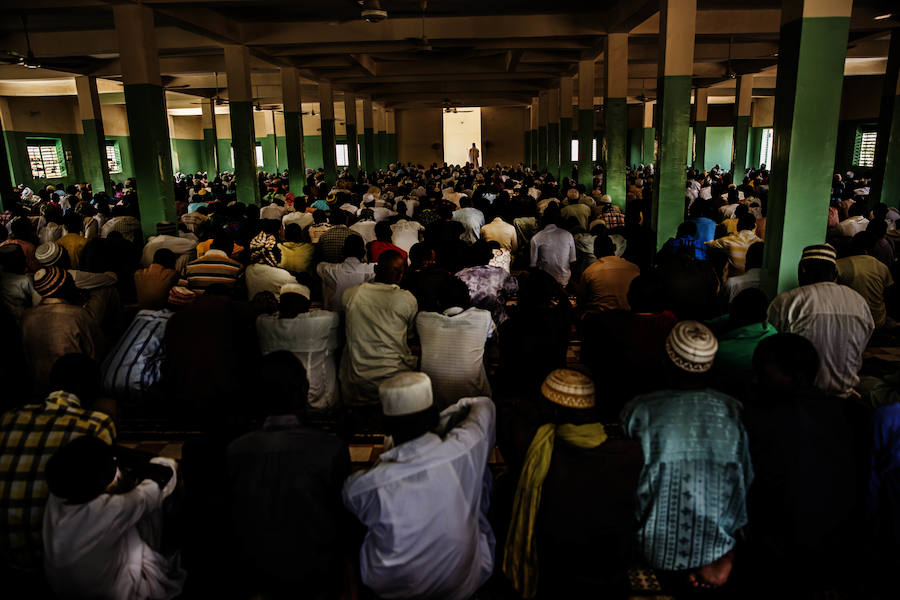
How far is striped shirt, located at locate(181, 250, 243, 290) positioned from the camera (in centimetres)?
544

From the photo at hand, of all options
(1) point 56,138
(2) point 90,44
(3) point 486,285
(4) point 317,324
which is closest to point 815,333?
(3) point 486,285

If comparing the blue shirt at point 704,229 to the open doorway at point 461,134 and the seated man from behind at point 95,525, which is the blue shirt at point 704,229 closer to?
the seated man from behind at point 95,525

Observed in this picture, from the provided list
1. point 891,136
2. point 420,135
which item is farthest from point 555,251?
point 420,135

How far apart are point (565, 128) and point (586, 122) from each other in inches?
142

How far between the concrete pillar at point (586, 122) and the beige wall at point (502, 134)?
20116mm

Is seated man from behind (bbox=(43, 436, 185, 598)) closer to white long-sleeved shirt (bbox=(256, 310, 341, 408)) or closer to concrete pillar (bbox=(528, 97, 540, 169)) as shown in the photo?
white long-sleeved shirt (bbox=(256, 310, 341, 408))

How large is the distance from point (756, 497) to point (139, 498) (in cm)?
247

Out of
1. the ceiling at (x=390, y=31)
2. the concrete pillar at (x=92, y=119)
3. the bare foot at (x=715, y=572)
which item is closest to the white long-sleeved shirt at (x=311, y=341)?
the bare foot at (x=715, y=572)

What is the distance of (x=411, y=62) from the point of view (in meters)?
17.2

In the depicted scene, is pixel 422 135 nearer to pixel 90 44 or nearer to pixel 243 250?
pixel 90 44

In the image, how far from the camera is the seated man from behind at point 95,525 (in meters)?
2.20

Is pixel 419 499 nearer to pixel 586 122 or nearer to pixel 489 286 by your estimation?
pixel 489 286

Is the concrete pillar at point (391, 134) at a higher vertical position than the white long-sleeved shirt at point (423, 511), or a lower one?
higher

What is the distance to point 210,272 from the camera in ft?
18.0
